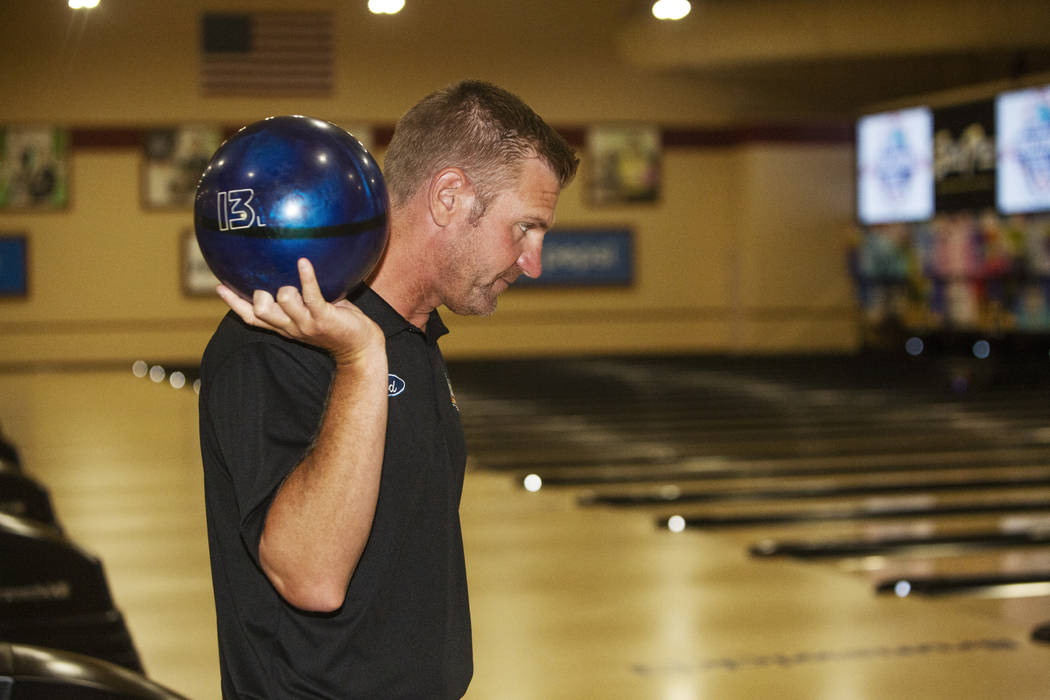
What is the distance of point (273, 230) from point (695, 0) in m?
13.6

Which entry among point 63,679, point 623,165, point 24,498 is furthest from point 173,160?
point 63,679

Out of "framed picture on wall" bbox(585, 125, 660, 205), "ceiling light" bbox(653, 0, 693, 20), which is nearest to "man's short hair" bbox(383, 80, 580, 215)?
"ceiling light" bbox(653, 0, 693, 20)

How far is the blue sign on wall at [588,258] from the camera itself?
17125mm

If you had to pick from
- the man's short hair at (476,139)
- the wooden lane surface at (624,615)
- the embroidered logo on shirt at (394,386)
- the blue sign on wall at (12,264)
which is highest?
the blue sign on wall at (12,264)

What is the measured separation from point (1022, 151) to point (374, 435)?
10.8 meters

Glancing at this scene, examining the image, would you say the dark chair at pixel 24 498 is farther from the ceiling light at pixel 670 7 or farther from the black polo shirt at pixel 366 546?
the black polo shirt at pixel 366 546

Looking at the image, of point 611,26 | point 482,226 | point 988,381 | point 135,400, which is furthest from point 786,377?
point 482,226

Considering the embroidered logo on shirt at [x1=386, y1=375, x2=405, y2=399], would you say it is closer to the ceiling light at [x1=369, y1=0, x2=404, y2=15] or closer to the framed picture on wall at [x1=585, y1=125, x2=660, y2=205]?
the ceiling light at [x1=369, y1=0, x2=404, y2=15]

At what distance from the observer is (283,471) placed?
4.76 ft

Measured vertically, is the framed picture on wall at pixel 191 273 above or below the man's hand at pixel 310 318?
above

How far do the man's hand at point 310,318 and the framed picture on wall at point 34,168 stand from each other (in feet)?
51.0

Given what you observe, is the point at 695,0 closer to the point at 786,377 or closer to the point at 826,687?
the point at 786,377

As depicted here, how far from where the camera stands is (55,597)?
3.22 meters

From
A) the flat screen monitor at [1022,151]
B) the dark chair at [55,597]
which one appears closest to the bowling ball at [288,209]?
the dark chair at [55,597]
